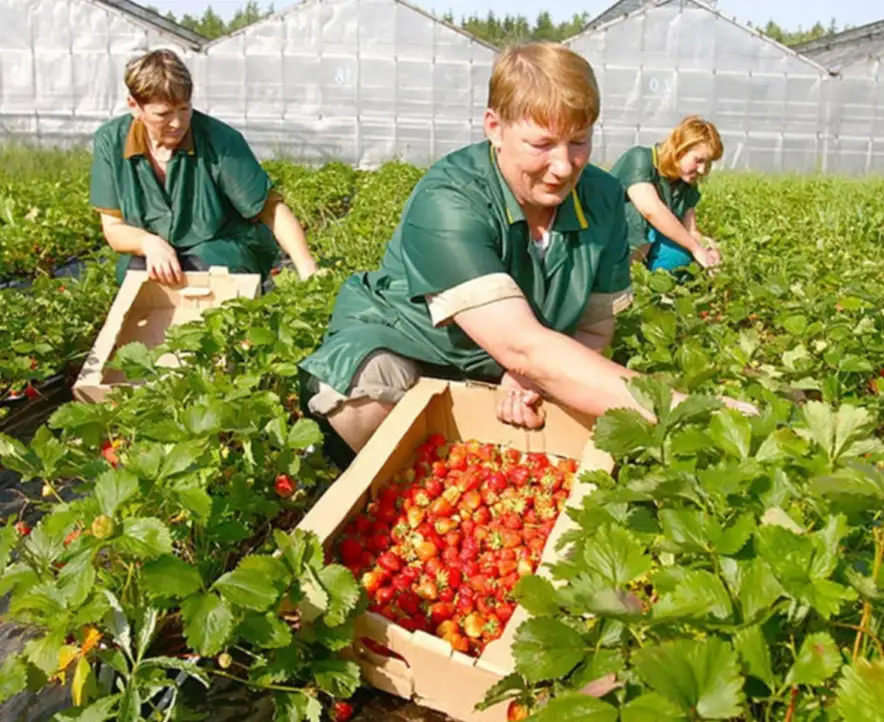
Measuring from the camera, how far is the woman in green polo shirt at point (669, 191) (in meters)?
4.68

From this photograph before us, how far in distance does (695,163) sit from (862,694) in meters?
4.20

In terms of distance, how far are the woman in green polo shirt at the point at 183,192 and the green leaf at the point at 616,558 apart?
2550mm

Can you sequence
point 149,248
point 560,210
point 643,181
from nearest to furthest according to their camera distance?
point 560,210, point 149,248, point 643,181

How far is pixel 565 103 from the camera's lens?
2.00m

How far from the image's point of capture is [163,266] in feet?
10.9

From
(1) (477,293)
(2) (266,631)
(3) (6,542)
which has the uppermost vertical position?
(1) (477,293)

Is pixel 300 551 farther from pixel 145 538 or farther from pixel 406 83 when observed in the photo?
pixel 406 83

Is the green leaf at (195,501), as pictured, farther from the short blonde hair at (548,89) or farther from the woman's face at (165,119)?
the woman's face at (165,119)

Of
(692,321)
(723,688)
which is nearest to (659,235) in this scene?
(692,321)

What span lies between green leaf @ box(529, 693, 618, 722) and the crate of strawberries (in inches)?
20.6

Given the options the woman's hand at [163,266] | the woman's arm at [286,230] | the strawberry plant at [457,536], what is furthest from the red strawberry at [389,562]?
the woman's arm at [286,230]

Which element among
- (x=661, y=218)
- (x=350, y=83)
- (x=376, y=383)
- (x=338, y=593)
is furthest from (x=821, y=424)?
(x=350, y=83)

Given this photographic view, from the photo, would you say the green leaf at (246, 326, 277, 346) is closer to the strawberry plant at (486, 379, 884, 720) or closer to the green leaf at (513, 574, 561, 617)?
the strawberry plant at (486, 379, 884, 720)

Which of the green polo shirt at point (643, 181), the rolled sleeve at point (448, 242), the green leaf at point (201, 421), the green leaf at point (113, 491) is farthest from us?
the green polo shirt at point (643, 181)
